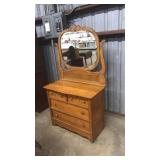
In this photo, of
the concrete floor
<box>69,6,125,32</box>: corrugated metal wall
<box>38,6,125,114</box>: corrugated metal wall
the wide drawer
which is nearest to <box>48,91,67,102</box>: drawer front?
the wide drawer

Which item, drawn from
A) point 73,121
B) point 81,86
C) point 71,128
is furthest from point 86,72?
point 71,128

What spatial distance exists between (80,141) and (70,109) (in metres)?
0.41

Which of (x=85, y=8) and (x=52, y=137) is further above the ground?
(x=85, y=8)

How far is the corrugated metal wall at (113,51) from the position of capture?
5.90 feet

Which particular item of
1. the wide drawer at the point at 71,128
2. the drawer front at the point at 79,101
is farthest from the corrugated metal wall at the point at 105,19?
the wide drawer at the point at 71,128

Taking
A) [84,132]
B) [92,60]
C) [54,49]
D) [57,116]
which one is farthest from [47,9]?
[84,132]

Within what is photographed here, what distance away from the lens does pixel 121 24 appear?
5.80 ft

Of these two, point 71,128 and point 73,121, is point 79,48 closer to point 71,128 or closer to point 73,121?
point 73,121

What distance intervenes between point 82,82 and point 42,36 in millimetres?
1276

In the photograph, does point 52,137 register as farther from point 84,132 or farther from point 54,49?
point 54,49

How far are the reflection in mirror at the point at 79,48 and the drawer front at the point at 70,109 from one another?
53 centimetres

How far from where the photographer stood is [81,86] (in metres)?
1.81

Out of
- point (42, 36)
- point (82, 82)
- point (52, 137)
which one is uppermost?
point (42, 36)

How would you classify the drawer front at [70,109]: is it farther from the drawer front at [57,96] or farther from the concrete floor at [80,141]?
the concrete floor at [80,141]
